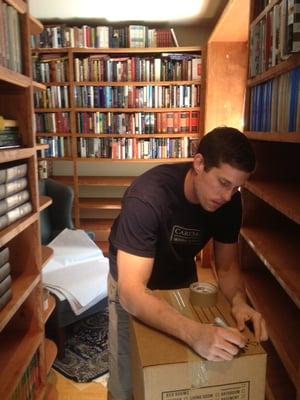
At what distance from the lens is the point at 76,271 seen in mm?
2385

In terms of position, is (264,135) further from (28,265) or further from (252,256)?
(28,265)

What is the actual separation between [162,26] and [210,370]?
3.58 m

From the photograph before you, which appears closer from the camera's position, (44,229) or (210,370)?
(210,370)

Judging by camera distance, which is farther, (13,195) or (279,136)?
(13,195)

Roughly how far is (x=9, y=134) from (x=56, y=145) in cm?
241

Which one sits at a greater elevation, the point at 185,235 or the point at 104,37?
the point at 104,37

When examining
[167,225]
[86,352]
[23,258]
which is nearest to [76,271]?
[86,352]

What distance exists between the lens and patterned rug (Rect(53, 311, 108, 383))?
2008 millimetres

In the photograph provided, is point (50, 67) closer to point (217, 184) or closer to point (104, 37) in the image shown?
point (104, 37)

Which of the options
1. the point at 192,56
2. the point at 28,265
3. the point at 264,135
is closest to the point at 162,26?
the point at 192,56

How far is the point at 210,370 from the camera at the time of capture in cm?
78

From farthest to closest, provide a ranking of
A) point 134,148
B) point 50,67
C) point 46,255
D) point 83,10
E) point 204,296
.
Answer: point 134,148
point 50,67
point 83,10
point 46,255
point 204,296

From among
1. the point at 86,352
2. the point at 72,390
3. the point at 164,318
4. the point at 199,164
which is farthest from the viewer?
the point at 86,352

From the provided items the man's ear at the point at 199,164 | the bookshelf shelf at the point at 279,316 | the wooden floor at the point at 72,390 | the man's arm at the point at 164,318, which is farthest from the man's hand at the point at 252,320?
the wooden floor at the point at 72,390
